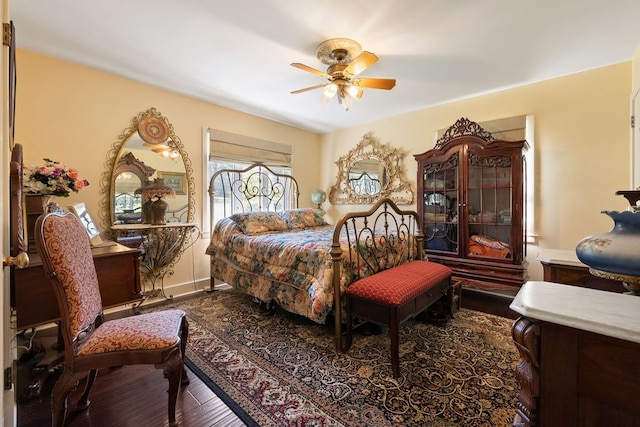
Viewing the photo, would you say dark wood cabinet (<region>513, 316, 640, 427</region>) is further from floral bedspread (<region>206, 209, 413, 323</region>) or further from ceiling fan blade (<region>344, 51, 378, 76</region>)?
ceiling fan blade (<region>344, 51, 378, 76</region>)

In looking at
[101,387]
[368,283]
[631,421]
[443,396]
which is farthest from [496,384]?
[101,387]

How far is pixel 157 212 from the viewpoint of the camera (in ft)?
9.87

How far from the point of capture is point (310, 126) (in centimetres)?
482

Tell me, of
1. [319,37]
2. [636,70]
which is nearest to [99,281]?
[319,37]

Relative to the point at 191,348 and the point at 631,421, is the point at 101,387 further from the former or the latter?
the point at 631,421

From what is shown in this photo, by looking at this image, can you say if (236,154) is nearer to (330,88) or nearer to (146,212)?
(146,212)

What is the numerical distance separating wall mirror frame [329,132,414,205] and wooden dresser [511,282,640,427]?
3.44 metres

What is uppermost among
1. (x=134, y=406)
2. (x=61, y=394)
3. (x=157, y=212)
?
(x=157, y=212)

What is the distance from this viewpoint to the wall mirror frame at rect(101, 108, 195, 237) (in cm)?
288

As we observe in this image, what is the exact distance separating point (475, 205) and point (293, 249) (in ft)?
7.20

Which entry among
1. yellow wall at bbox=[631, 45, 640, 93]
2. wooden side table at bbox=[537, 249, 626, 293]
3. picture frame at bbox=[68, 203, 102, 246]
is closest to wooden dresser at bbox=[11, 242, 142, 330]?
picture frame at bbox=[68, 203, 102, 246]

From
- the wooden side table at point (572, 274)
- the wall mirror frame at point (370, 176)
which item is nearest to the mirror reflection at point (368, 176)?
the wall mirror frame at point (370, 176)

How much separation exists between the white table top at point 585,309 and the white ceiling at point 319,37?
1.95m

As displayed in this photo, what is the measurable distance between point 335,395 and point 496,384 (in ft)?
3.28
